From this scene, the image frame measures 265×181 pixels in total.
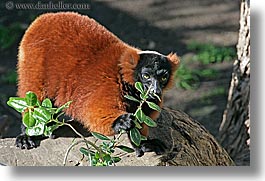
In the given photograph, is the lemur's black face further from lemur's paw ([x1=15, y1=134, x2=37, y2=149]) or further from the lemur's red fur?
lemur's paw ([x1=15, y1=134, x2=37, y2=149])

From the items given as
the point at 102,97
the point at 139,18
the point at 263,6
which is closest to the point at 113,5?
the point at 139,18

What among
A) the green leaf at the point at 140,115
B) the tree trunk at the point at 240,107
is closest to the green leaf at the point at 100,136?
the green leaf at the point at 140,115

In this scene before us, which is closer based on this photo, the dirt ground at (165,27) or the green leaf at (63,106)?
the green leaf at (63,106)

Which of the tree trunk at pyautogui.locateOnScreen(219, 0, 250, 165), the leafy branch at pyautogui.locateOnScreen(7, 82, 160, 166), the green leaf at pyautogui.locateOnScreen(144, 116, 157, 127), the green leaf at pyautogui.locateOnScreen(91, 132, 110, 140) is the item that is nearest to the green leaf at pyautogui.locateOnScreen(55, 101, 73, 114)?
the leafy branch at pyautogui.locateOnScreen(7, 82, 160, 166)

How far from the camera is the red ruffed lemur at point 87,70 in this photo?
2297 mm

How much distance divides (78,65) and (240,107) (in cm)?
52

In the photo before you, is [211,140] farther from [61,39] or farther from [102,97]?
[61,39]

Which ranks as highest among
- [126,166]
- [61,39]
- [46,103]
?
[61,39]

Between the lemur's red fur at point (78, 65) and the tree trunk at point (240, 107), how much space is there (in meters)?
0.22

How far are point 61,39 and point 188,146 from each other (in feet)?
1.51

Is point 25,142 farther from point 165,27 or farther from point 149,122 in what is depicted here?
point 165,27

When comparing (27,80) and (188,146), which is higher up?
(27,80)

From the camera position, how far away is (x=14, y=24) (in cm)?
238

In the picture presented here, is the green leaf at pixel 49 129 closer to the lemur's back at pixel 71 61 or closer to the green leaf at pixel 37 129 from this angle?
the green leaf at pixel 37 129
